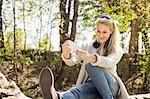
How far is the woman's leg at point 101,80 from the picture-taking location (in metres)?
2.62

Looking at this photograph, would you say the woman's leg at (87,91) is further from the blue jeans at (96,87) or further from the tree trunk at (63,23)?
the tree trunk at (63,23)

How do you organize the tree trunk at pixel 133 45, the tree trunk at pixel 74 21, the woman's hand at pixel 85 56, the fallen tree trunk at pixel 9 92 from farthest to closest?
the tree trunk at pixel 133 45
the tree trunk at pixel 74 21
the fallen tree trunk at pixel 9 92
the woman's hand at pixel 85 56

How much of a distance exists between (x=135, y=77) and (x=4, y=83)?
14.9 ft

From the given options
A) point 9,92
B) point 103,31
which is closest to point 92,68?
point 103,31

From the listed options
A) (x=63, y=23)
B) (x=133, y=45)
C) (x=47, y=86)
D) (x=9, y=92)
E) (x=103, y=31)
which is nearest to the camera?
(x=47, y=86)

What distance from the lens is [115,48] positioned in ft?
9.29

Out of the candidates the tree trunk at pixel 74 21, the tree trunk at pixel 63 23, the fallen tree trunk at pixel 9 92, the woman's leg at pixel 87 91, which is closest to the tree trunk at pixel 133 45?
the tree trunk at pixel 74 21

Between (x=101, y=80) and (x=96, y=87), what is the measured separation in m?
0.10

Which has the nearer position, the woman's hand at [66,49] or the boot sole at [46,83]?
the boot sole at [46,83]

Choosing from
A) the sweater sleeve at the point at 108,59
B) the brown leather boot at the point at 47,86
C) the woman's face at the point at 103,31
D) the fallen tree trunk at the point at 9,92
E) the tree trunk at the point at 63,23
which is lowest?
the fallen tree trunk at the point at 9,92

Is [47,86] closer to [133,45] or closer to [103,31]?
[103,31]

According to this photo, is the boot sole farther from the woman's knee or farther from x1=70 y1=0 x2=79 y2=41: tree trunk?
x1=70 y1=0 x2=79 y2=41: tree trunk

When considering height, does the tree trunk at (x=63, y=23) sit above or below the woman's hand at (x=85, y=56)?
above

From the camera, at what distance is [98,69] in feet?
8.58
